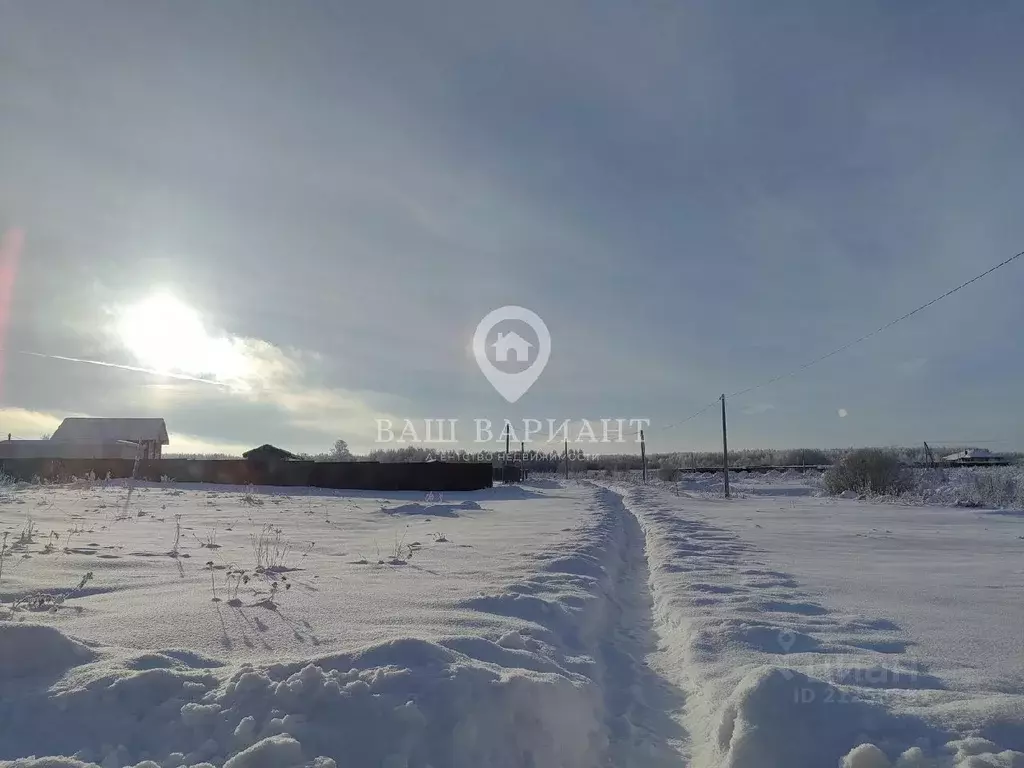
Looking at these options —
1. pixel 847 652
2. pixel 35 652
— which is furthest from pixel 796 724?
pixel 35 652

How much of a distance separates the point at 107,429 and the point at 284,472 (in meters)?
29.5

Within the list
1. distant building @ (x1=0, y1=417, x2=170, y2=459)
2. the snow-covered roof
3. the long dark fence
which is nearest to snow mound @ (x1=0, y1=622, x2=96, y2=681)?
the long dark fence

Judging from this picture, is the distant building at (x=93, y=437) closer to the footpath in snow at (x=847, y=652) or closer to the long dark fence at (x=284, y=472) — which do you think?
the long dark fence at (x=284, y=472)

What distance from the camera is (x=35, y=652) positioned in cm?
318

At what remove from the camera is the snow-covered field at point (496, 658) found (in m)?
2.80

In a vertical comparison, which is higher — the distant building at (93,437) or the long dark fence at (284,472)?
the distant building at (93,437)

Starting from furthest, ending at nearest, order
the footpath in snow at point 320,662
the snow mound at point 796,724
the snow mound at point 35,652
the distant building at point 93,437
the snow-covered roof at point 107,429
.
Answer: the snow-covered roof at point 107,429, the distant building at point 93,437, the snow mound at point 35,652, the snow mound at point 796,724, the footpath in snow at point 320,662

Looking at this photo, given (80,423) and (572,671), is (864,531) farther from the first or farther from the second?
(80,423)

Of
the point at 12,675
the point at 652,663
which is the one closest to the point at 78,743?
the point at 12,675

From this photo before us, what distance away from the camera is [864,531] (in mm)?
12344

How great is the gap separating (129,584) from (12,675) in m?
2.56

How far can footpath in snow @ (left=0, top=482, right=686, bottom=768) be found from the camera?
8.98 feet

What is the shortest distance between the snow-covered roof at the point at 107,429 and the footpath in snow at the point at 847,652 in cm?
5260

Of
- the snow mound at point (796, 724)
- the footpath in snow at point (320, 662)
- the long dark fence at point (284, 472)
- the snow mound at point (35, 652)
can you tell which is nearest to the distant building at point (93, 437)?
the long dark fence at point (284, 472)
